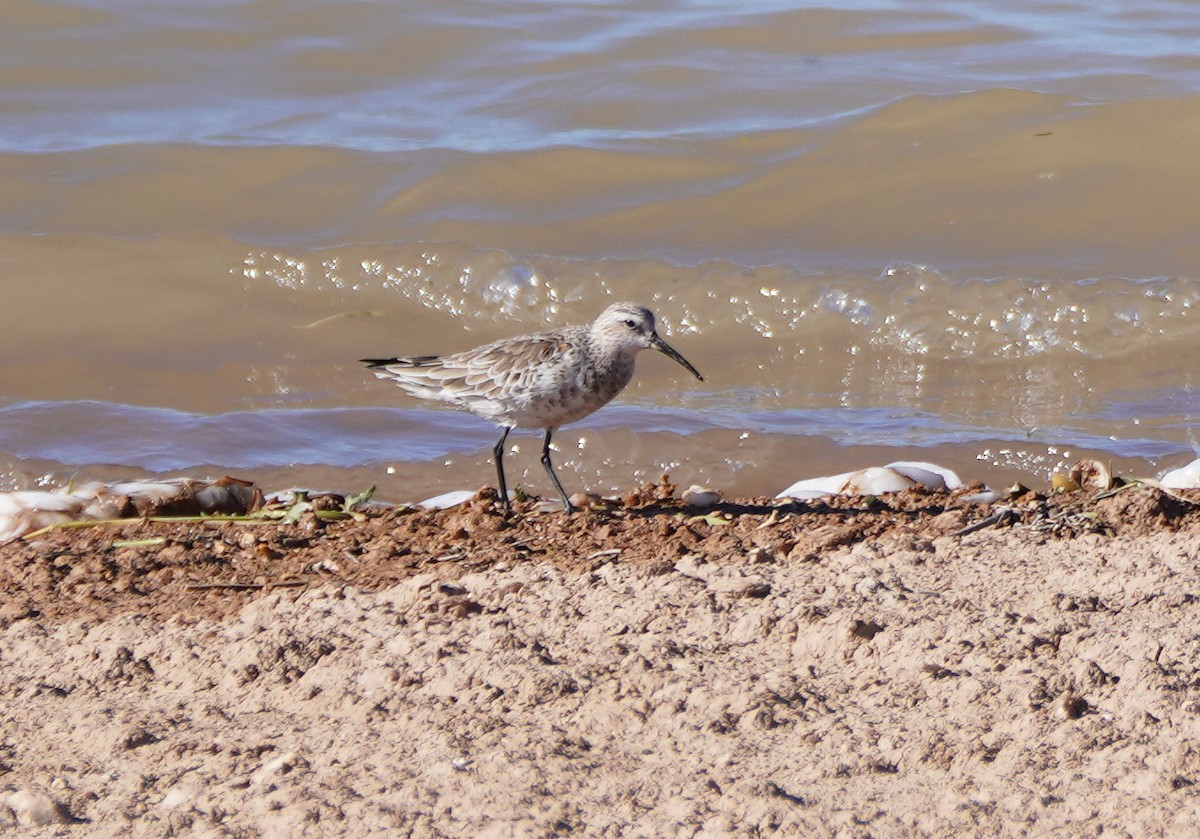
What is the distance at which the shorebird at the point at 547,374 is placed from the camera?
5.64 m

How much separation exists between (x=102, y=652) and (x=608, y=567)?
130cm

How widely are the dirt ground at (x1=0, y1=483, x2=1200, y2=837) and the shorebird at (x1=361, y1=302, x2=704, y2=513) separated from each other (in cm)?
116

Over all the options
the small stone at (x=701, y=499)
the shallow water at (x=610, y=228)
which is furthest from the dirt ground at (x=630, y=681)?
the shallow water at (x=610, y=228)

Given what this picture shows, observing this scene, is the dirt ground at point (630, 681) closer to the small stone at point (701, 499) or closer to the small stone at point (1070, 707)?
the small stone at point (1070, 707)

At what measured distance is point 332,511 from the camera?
197 inches

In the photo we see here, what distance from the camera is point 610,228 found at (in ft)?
34.9

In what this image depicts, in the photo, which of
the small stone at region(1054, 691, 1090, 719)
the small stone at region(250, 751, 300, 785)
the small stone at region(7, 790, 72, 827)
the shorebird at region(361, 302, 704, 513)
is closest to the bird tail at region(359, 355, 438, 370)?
the shorebird at region(361, 302, 704, 513)

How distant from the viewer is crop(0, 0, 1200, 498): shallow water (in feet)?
→ 24.7

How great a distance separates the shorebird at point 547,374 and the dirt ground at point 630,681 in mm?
Answer: 1160

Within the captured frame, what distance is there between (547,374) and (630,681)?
2.29 metres

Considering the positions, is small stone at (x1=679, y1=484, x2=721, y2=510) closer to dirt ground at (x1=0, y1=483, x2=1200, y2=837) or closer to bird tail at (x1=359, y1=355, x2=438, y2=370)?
dirt ground at (x1=0, y1=483, x2=1200, y2=837)

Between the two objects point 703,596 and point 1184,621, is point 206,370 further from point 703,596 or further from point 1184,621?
point 1184,621

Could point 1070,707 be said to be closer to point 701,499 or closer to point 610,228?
point 701,499

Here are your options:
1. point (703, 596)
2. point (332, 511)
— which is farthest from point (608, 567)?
point (332, 511)
